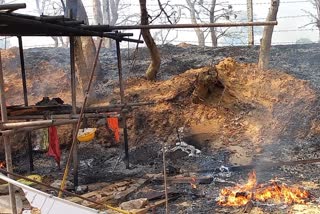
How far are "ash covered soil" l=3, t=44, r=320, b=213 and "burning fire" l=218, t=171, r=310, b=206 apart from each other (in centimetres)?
26

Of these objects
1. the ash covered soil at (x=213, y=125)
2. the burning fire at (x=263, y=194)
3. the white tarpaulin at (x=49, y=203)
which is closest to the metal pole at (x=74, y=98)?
the ash covered soil at (x=213, y=125)

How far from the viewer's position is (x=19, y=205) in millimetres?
7125

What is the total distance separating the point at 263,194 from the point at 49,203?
15.8 feet

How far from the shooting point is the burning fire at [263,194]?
7.75 meters

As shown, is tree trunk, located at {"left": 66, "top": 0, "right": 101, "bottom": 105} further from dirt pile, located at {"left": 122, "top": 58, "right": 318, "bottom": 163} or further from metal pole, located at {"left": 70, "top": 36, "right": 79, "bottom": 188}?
metal pole, located at {"left": 70, "top": 36, "right": 79, "bottom": 188}

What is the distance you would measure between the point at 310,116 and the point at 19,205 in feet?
27.3

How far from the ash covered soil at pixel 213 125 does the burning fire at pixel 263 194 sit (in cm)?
26

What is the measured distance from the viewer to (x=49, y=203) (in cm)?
464

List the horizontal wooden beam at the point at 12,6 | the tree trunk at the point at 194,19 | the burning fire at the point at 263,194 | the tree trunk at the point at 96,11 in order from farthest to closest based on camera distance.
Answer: the tree trunk at the point at 194,19
the tree trunk at the point at 96,11
the burning fire at the point at 263,194
the horizontal wooden beam at the point at 12,6

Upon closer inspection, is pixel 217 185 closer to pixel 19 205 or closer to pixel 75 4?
pixel 19 205

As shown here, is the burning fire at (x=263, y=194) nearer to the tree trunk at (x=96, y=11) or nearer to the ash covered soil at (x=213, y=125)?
the ash covered soil at (x=213, y=125)

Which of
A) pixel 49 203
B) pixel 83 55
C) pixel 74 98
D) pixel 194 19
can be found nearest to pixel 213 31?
pixel 194 19

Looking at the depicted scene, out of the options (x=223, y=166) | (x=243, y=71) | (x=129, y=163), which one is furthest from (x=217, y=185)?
(x=243, y=71)

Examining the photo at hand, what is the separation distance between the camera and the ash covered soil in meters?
9.96
